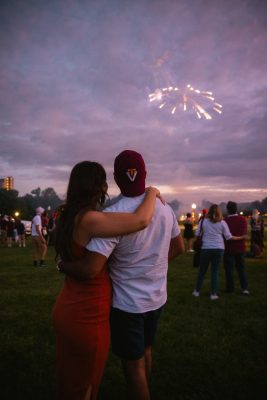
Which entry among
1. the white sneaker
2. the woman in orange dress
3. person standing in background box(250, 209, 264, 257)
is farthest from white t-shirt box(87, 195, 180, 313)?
person standing in background box(250, 209, 264, 257)

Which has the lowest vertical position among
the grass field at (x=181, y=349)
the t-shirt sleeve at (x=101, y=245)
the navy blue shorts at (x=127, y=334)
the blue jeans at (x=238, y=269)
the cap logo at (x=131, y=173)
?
the grass field at (x=181, y=349)

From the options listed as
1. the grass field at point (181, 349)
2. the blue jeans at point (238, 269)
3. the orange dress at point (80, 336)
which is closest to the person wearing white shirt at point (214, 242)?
the grass field at point (181, 349)

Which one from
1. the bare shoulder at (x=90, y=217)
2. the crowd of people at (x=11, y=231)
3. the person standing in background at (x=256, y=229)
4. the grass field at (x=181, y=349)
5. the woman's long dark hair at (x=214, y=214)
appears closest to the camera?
the bare shoulder at (x=90, y=217)

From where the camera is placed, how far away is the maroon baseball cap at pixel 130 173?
2.42 meters

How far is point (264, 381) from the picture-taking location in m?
4.00

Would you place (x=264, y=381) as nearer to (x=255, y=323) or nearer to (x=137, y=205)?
(x=255, y=323)

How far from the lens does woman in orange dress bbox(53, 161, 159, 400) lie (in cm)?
222

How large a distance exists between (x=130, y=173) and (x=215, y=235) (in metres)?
5.68

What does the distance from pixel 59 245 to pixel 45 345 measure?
341 cm

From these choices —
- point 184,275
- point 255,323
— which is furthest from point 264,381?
point 184,275

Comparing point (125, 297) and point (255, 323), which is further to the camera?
point (255, 323)

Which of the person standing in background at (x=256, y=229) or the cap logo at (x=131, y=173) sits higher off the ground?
A: the cap logo at (x=131, y=173)

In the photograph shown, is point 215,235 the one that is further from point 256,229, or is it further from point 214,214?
point 256,229

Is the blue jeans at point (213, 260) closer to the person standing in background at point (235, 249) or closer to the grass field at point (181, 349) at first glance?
the grass field at point (181, 349)
